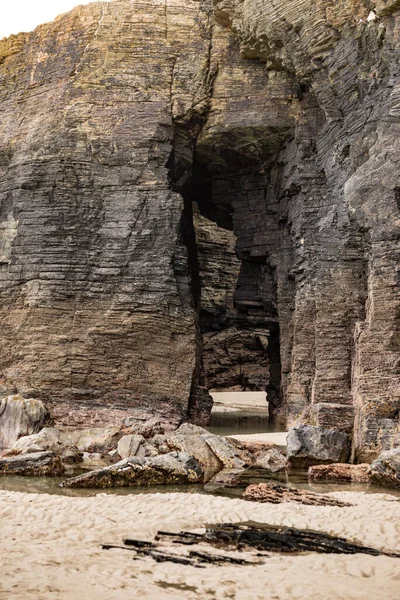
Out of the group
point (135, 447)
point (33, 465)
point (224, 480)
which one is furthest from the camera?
point (135, 447)

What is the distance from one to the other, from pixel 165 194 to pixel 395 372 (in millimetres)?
9189

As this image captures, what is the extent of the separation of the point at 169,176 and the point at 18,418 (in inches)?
367

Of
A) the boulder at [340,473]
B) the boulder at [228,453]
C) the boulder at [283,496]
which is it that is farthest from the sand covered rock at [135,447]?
the boulder at [283,496]

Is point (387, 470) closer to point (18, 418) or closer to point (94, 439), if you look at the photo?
point (94, 439)

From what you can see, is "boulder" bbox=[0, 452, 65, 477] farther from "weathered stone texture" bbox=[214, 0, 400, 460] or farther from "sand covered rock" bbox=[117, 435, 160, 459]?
"weathered stone texture" bbox=[214, 0, 400, 460]

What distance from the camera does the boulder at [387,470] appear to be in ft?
37.9

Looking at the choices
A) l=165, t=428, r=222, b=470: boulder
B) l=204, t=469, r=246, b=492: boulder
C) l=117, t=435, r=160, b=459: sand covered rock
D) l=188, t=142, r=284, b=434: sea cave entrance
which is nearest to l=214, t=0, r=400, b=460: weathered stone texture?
l=188, t=142, r=284, b=434: sea cave entrance

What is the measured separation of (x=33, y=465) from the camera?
40.9 feet

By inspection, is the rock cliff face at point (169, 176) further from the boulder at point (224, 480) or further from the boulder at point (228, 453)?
the boulder at point (224, 480)

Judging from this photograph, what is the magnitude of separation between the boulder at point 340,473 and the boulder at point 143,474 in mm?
2290

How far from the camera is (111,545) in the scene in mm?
7281

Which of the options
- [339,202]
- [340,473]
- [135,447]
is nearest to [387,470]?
[340,473]

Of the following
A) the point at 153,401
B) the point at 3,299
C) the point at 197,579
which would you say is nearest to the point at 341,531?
the point at 197,579

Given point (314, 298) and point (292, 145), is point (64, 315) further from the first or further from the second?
point (292, 145)
